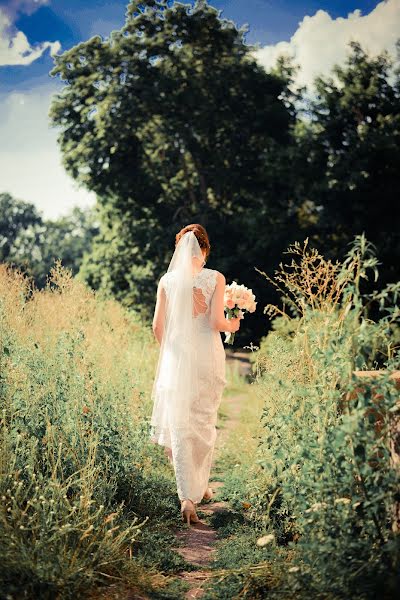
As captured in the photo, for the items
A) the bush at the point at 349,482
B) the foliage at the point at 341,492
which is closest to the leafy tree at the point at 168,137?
the foliage at the point at 341,492

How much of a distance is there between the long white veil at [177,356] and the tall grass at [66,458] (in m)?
0.32

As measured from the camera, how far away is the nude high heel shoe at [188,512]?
4.18 metres

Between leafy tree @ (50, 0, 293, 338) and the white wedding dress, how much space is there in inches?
475

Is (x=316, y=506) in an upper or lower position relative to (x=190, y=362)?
lower

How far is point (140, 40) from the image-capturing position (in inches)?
672

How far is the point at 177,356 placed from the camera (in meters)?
4.54

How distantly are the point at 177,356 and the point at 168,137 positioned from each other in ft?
47.4

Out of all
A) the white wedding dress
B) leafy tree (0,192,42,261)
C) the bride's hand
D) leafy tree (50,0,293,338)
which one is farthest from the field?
leafy tree (0,192,42,261)

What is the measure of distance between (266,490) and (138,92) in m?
15.1

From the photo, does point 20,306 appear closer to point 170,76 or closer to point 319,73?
point 170,76

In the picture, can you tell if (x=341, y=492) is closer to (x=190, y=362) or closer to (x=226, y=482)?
(x=190, y=362)

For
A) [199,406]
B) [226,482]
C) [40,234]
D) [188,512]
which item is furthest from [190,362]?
[40,234]

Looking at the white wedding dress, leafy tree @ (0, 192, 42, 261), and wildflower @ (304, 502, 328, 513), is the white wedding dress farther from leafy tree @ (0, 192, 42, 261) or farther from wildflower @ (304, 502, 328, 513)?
leafy tree @ (0, 192, 42, 261)

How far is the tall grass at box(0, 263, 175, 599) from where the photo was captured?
282cm
